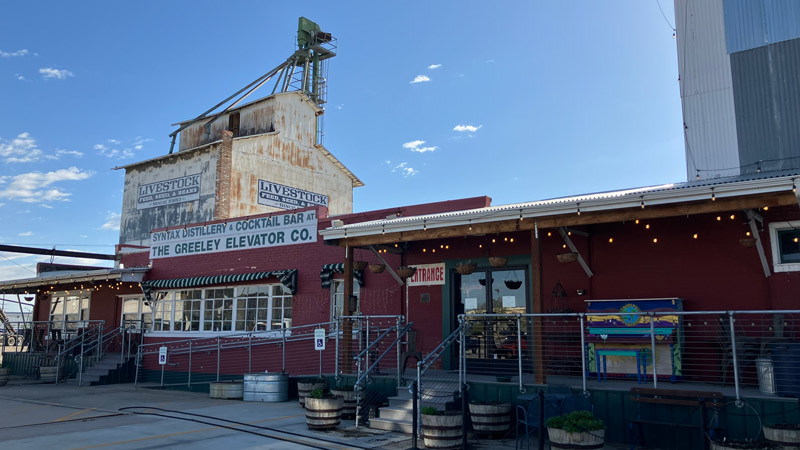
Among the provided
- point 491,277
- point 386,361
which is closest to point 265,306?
point 386,361

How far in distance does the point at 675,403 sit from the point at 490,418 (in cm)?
268

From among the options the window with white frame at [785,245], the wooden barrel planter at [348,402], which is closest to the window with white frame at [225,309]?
the wooden barrel planter at [348,402]

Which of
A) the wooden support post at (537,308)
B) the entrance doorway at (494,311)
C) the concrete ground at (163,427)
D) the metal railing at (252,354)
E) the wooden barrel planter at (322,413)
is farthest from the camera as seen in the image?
the metal railing at (252,354)

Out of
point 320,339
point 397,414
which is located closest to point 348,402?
point 397,414

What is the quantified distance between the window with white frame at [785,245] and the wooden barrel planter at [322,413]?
7.79 meters

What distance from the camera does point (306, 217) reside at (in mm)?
17297

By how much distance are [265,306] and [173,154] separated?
1650cm

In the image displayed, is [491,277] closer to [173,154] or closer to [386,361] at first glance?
[386,361]

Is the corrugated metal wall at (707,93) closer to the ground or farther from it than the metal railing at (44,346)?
farther from it

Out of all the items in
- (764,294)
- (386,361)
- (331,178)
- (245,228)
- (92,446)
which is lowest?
(92,446)

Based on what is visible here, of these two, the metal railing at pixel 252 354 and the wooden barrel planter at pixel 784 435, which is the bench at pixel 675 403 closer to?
the wooden barrel planter at pixel 784 435

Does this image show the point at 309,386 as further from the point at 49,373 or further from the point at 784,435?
the point at 49,373

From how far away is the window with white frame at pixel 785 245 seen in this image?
10.5 metres

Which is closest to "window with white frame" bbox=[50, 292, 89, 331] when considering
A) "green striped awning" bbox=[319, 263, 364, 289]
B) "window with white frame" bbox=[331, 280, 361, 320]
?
"green striped awning" bbox=[319, 263, 364, 289]
